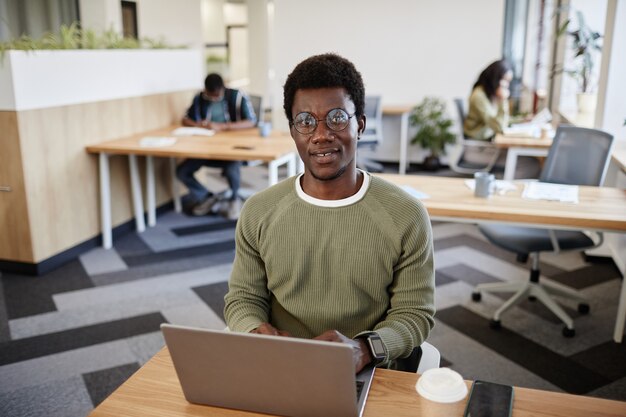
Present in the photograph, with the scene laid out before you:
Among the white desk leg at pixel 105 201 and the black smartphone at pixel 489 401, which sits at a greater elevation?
the black smartphone at pixel 489 401

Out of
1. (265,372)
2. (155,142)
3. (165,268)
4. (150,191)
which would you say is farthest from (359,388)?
(150,191)

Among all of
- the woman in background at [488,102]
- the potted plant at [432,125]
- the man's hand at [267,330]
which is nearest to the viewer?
the man's hand at [267,330]

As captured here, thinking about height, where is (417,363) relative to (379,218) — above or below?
below

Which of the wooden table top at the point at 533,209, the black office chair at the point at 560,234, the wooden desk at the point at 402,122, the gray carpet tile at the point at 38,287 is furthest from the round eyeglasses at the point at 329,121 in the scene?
the wooden desk at the point at 402,122

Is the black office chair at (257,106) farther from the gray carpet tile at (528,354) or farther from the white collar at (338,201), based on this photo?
the white collar at (338,201)

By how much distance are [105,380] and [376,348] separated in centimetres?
171

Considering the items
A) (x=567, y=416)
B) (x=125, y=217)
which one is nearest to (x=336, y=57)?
(x=567, y=416)

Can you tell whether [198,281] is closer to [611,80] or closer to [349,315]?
[349,315]

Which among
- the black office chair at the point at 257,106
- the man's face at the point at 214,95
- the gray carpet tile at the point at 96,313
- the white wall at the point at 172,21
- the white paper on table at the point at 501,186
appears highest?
the white wall at the point at 172,21

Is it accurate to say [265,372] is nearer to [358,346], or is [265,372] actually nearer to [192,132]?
[358,346]

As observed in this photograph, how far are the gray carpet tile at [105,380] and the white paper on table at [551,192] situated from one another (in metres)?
1.96

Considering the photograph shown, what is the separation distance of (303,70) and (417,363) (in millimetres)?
785

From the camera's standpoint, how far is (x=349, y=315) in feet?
4.92

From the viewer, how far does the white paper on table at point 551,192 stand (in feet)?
9.20
